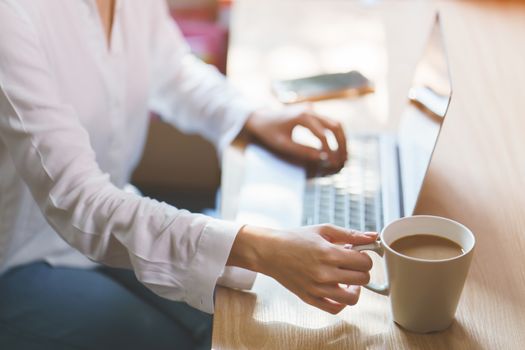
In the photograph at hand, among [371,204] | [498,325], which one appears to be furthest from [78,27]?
[498,325]

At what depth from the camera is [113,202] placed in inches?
37.9

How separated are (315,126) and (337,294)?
1.39 feet

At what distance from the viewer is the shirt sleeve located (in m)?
1.36

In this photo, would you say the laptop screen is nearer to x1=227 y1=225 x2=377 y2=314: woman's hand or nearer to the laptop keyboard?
the laptop keyboard

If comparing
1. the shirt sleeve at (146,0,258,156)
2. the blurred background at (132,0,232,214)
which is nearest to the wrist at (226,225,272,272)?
the shirt sleeve at (146,0,258,156)

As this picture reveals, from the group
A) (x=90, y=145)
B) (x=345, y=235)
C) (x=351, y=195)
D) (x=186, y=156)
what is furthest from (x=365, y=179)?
(x=186, y=156)

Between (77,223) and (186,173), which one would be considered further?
(186,173)

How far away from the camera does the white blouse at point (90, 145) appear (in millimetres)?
921

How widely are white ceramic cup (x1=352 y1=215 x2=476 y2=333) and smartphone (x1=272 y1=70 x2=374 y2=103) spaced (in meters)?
0.58

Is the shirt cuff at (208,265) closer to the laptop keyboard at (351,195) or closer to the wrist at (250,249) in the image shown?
the wrist at (250,249)

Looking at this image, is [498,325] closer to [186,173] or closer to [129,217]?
[129,217]

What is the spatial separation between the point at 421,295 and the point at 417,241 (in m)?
0.06

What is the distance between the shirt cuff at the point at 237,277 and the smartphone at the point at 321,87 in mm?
541

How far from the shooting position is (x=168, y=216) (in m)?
0.94
